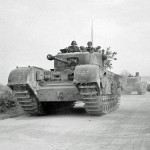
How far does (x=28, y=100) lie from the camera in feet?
35.7

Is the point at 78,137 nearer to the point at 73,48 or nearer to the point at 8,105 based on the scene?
the point at 73,48

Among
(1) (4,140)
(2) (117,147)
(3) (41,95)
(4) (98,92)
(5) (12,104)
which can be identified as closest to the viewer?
(2) (117,147)

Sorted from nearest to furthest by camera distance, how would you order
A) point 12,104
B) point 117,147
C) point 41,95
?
point 117,147, point 41,95, point 12,104

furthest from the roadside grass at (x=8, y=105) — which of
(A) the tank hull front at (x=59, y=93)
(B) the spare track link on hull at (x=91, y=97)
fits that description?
Result: (B) the spare track link on hull at (x=91, y=97)

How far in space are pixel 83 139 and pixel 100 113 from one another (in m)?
4.90

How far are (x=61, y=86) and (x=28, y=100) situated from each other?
1267 mm

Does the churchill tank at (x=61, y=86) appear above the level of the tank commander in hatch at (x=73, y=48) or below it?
below

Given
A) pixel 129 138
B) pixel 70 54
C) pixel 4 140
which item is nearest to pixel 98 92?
pixel 70 54

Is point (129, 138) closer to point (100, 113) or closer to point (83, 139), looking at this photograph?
point (83, 139)

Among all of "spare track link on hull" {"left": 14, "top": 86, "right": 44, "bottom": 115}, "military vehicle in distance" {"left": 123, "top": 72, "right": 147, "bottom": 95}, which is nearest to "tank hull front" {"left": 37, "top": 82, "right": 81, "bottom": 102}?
"spare track link on hull" {"left": 14, "top": 86, "right": 44, "bottom": 115}

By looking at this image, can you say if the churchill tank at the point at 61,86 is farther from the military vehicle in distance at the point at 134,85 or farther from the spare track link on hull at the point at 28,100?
the military vehicle in distance at the point at 134,85

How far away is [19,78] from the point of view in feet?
35.0

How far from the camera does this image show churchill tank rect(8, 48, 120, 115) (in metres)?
10.1

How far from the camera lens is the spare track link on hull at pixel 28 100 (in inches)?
424
